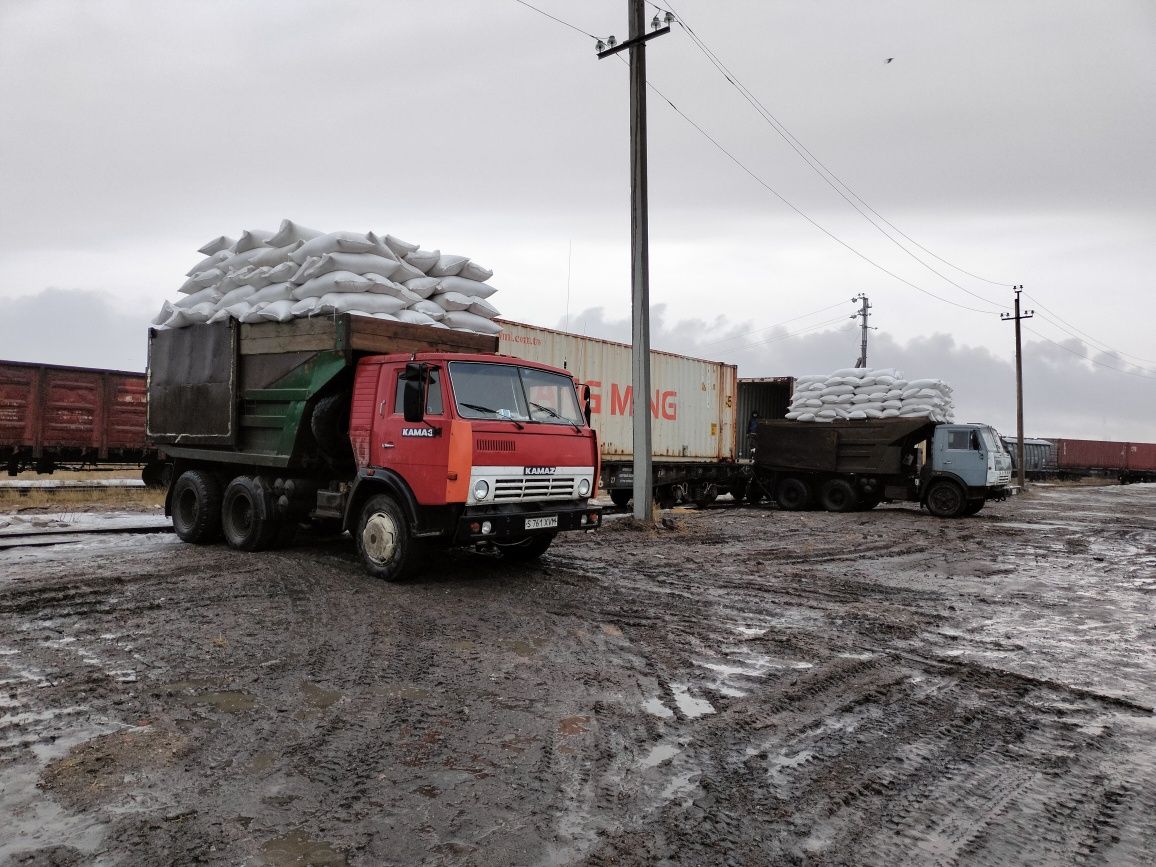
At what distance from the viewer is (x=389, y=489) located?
7.63 m

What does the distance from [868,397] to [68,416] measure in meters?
17.7

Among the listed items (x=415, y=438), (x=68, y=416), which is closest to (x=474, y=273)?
(x=415, y=438)

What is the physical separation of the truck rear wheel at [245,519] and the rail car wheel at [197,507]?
153 millimetres

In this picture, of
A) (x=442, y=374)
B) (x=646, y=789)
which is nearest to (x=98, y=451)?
(x=442, y=374)

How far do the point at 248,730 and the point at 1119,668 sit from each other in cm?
552

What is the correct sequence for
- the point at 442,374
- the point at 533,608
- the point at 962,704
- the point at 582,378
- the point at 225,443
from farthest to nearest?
the point at 582,378 < the point at 225,443 < the point at 442,374 < the point at 533,608 < the point at 962,704

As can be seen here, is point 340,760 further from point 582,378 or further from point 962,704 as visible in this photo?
point 582,378

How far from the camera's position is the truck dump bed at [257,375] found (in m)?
8.20

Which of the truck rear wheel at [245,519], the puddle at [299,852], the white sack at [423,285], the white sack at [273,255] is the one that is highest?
the white sack at [273,255]

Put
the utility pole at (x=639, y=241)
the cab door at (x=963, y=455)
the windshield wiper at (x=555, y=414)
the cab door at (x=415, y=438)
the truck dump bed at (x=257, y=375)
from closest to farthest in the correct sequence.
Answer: the cab door at (x=415, y=438), the windshield wiper at (x=555, y=414), the truck dump bed at (x=257, y=375), the utility pole at (x=639, y=241), the cab door at (x=963, y=455)

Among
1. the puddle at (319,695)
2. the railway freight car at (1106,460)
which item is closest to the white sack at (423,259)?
the puddle at (319,695)

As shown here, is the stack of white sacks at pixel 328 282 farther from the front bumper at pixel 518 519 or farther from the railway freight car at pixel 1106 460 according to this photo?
the railway freight car at pixel 1106 460

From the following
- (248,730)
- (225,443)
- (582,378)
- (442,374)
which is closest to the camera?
(248,730)

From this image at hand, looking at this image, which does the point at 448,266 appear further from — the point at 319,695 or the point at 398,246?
the point at 319,695
